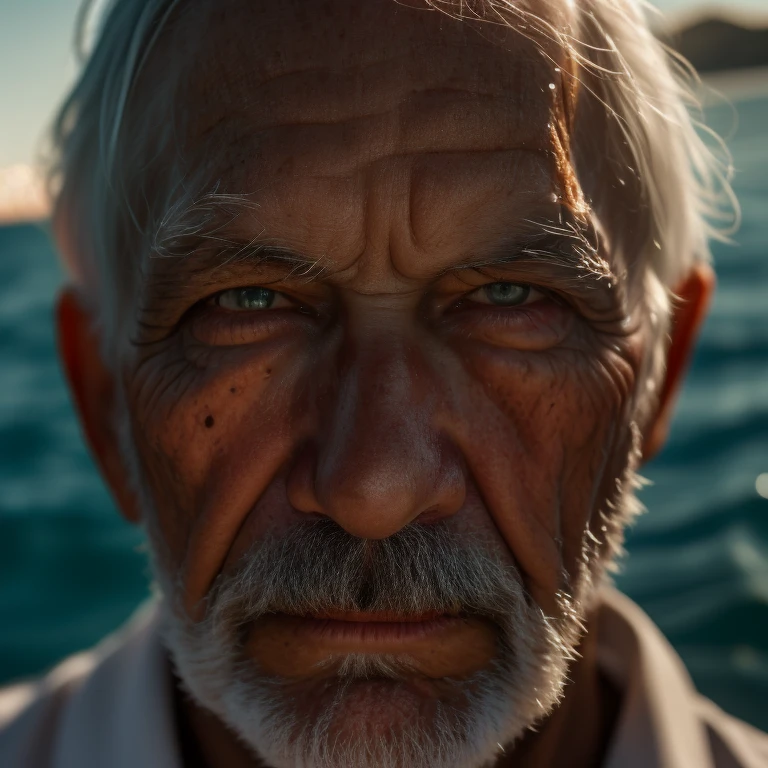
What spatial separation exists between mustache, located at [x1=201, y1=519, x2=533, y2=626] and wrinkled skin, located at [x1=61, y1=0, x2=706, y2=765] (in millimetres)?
42

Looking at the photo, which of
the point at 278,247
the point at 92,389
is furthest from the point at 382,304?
the point at 92,389

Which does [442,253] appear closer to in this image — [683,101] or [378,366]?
[378,366]

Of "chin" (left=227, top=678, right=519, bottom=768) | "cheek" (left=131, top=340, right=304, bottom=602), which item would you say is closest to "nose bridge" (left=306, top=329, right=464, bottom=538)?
"cheek" (left=131, top=340, right=304, bottom=602)

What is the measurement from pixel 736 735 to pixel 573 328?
3.64 feet

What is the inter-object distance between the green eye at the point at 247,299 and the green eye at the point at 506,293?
1.27 feet

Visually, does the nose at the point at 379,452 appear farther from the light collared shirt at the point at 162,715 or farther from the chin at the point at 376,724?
the light collared shirt at the point at 162,715

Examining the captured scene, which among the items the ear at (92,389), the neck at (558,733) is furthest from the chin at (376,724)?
the ear at (92,389)

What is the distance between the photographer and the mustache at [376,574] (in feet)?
4.78

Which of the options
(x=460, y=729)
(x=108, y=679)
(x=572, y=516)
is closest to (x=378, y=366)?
(x=572, y=516)

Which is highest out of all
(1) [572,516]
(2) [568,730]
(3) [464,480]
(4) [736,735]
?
(3) [464,480]

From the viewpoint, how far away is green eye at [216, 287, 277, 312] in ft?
5.47

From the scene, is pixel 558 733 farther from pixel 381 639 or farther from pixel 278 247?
pixel 278 247

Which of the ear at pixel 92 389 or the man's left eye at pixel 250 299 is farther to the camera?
the ear at pixel 92 389

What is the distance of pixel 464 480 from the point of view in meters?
1.51
